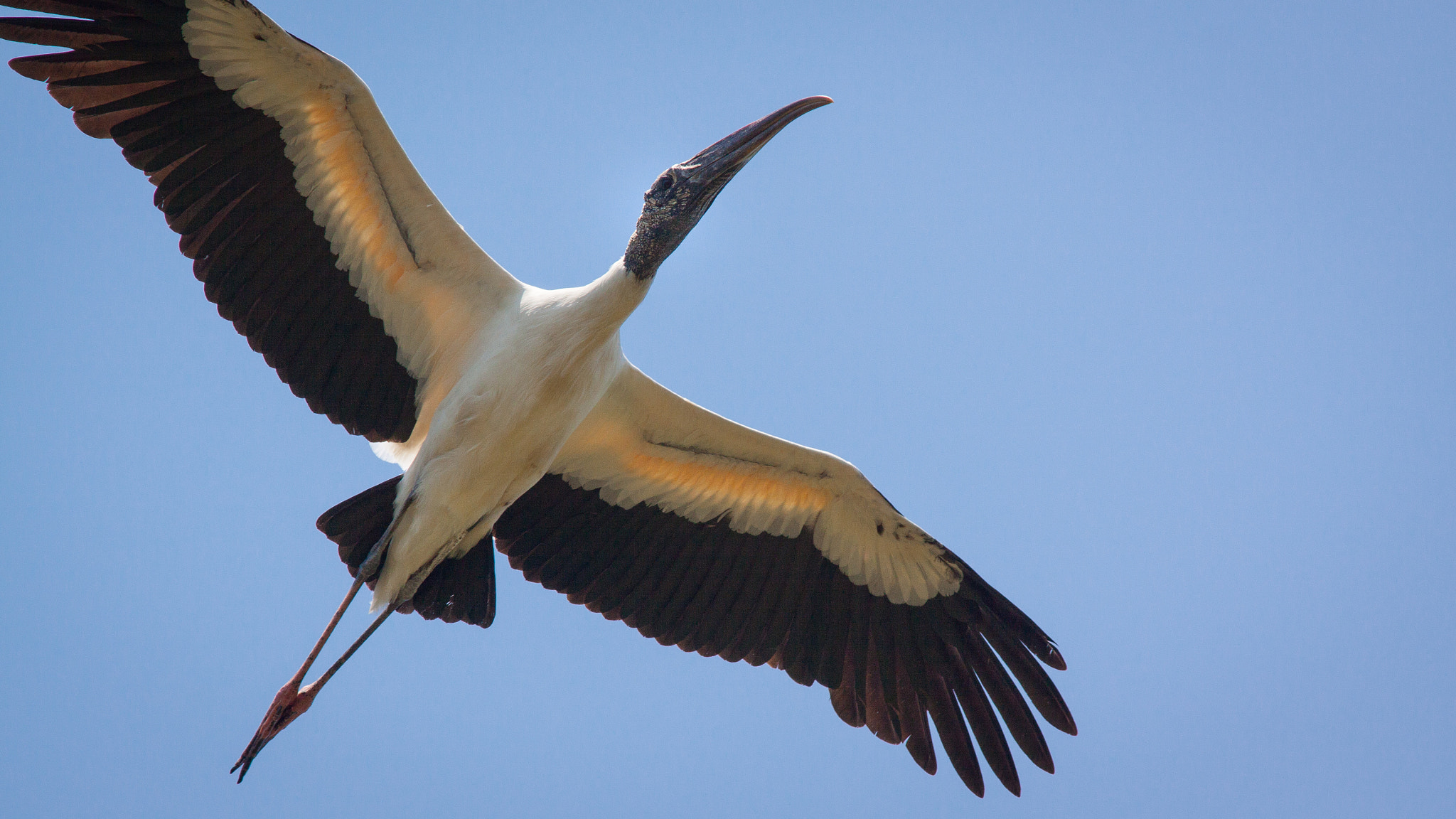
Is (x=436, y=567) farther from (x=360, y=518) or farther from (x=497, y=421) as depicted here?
(x=497, y=421)

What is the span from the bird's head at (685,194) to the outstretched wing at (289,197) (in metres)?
0.83

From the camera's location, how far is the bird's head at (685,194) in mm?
6543

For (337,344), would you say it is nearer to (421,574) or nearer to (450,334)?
(450,334)

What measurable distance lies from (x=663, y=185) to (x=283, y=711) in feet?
11.6

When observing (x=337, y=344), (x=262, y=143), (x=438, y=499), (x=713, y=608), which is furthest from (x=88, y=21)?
(x=713, y=608)

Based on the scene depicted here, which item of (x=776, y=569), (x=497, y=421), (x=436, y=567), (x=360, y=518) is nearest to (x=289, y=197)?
(x=497, y=421)

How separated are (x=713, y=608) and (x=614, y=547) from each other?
0.72 metres

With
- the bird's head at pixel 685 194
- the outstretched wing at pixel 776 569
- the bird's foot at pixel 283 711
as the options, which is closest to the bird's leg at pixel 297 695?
the bird's foot at pixel 283 711

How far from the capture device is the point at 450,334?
701 centimetres

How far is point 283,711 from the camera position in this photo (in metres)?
6.66

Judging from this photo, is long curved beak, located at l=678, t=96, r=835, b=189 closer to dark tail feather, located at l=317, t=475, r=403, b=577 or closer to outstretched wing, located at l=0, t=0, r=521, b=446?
outstretched wing, located at l=0, t=0, r=521, b=446

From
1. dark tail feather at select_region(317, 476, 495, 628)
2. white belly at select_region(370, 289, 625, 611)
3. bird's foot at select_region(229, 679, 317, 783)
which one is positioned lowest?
bird's foot at select_region(229, 679, 317, 783)

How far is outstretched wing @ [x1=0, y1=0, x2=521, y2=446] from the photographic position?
611 centimetres

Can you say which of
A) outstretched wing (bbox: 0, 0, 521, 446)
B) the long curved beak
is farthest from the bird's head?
outstretched wing (bbox: 0, 0, 521, 446)
